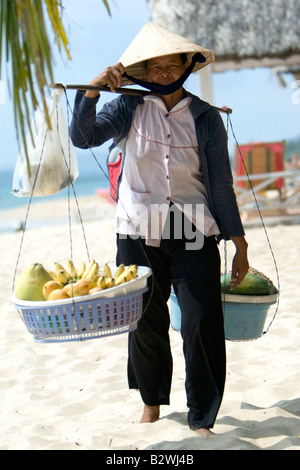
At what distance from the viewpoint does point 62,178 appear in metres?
3.05

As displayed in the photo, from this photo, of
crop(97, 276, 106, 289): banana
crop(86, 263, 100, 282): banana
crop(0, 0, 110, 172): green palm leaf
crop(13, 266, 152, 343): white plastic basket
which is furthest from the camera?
crop(86, 263, 100, 282): banana

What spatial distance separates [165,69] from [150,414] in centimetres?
150

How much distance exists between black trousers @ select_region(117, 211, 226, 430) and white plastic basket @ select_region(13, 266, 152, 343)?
300mm

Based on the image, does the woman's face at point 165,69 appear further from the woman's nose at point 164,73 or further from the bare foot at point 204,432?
the bare foot at point 204,432

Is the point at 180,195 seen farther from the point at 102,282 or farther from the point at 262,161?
the point at 262,161

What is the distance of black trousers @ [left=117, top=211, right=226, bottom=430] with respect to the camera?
2.74m

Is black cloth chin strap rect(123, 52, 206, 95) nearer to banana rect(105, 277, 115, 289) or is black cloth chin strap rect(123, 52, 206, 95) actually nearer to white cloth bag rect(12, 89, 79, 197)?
white cloth bag rect(12, 89, 79, 197)

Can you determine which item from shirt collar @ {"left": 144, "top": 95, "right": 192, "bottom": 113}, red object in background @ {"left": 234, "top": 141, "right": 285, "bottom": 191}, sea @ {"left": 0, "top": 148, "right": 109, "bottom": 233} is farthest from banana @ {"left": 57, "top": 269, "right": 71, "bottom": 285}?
sea @ {"left": 0, "top": 148, "right": 109, "bottom": 233}

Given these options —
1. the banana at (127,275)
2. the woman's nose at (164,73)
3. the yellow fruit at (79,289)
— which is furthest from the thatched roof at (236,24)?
the yellow fruit at (79,289)

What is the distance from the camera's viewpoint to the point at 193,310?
8.98 ft

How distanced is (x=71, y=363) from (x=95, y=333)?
1.68 meters

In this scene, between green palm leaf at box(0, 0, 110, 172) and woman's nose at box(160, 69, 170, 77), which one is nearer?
green palm leaf at box(0, 0, 110, 172)

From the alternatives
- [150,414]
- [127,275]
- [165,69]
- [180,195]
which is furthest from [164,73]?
[150,414]

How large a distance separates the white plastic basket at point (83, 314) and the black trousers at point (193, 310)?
30 centimetres
